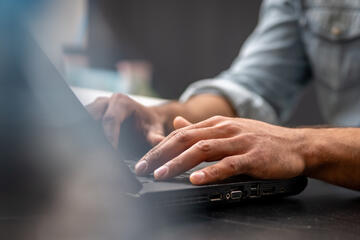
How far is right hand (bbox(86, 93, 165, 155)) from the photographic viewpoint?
49 centimetres

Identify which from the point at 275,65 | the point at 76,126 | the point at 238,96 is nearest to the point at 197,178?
the point at 76,126

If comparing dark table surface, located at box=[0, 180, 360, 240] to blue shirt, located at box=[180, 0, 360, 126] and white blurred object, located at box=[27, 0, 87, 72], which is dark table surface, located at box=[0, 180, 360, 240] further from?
blue shirt, located at box=[180, 0, 360, 126]

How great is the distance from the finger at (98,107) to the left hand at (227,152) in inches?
2.8

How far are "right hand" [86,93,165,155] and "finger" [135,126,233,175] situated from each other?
5cm

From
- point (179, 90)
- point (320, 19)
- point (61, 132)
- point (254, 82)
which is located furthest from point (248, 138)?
point (179, 90)

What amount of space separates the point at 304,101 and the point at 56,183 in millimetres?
1832

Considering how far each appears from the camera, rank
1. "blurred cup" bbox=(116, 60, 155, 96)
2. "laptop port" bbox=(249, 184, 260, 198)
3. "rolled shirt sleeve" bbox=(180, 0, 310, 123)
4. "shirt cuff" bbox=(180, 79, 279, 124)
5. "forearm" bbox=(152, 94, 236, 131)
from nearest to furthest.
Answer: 1. "laptop port" bbox=(249, 184, 260, 198)
2. "forearm" bbox=(152, 94, 236, 131)
3. "shirt cuff" bbox=(180, 79, 279, 124)
4. "rolled shirt sleeve" bbox=(180, 0, 310, 123)
5. "blurred cup" bbox=(116, 60, 155, 96)

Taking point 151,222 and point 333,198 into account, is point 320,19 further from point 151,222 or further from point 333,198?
point 151,222

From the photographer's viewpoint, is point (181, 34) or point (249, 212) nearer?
point (249, 212)

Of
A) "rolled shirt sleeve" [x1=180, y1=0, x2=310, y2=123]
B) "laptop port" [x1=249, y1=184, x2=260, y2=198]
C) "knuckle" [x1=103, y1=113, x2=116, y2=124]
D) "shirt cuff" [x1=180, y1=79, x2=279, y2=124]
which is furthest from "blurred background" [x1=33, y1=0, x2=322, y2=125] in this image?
"laptop port" [x1=249, y1=184, x2=260, y2=198]

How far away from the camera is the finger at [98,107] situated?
419 mm

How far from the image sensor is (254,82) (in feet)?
3.72

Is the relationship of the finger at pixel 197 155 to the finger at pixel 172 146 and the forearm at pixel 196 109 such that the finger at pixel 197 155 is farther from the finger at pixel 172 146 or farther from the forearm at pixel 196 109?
the forearm at pixel 196 109

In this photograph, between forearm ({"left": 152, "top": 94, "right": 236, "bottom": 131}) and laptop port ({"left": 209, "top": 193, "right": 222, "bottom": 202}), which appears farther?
forearm ({"left": 152, "top": 94, "right": 236, "bottom": 131})
